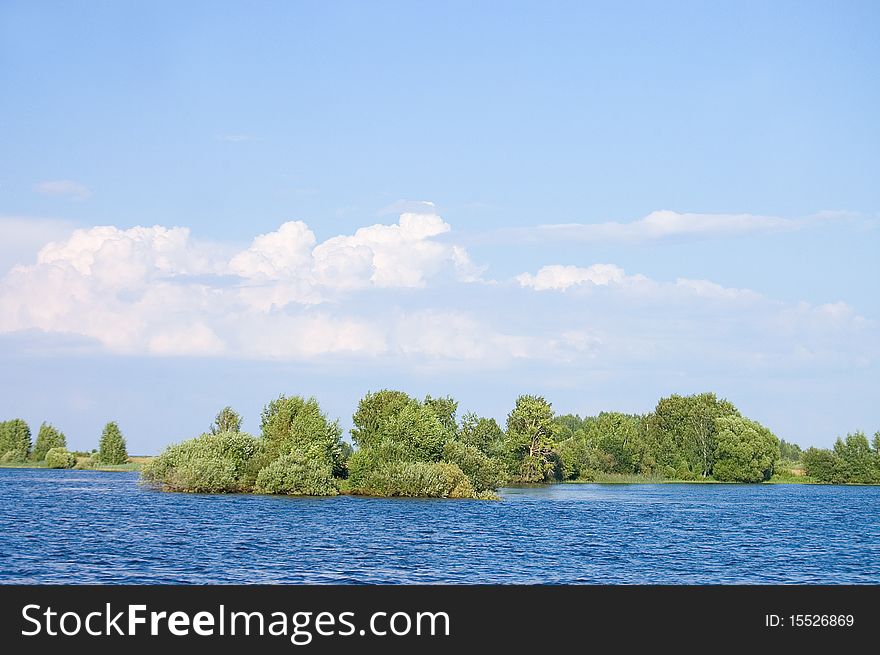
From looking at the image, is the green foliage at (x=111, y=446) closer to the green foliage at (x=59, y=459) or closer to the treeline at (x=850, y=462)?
the green foliage at (x=59, y=459)

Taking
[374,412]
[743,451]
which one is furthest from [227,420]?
[743,451]

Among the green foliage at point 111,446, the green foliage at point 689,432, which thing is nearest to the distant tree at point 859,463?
the green foliage at point 689,432

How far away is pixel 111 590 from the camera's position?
22.8m

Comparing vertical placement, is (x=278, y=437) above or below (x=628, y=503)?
above

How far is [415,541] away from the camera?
181 feet

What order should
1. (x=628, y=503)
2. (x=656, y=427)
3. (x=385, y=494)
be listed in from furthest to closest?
(x=656, y=427)
(x=628, y=503)
(x=385, y=494)

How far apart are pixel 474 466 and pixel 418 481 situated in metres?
8.14

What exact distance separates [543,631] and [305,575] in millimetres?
21249

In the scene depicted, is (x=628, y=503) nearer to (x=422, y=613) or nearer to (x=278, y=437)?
(x=278, y=437)

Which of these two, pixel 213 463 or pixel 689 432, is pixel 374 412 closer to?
pixel 213 463

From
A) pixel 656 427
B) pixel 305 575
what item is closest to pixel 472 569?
pixel 305 575

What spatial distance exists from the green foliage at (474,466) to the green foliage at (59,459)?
116163mm

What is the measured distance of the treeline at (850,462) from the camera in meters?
166

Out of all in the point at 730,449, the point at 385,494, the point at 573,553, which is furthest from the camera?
the point at 730,449
